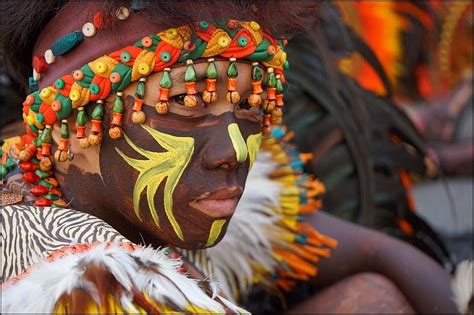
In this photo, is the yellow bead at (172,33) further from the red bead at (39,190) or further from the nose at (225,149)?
the red bead at (39,190)

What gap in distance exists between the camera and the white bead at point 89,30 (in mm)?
1671

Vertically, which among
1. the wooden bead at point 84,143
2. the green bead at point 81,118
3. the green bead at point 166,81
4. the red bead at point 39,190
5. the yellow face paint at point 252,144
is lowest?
the yellow face paint at point 252,144

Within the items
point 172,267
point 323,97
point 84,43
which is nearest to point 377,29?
point 323,97

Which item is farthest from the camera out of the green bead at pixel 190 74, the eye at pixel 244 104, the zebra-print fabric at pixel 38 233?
the eye at pixel 244 104

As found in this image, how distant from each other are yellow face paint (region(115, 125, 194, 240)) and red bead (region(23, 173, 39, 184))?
8.1 inches

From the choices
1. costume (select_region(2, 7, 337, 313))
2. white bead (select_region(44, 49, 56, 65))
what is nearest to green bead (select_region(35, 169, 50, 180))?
costume (select_region(2, 7, 337, 313))

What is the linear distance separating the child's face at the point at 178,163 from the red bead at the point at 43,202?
0.25ft

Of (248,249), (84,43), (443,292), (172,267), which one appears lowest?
(443,292)

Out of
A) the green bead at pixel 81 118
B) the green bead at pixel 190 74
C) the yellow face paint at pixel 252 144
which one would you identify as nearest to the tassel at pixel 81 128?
the green bead at pixel 81 118

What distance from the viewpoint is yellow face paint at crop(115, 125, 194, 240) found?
5.41 ft

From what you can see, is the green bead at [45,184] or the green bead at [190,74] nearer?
the green bead at [190,74]

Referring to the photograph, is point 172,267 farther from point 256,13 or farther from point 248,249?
point 248,249

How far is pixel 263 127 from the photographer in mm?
1867

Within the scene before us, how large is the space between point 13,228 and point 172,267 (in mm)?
332
